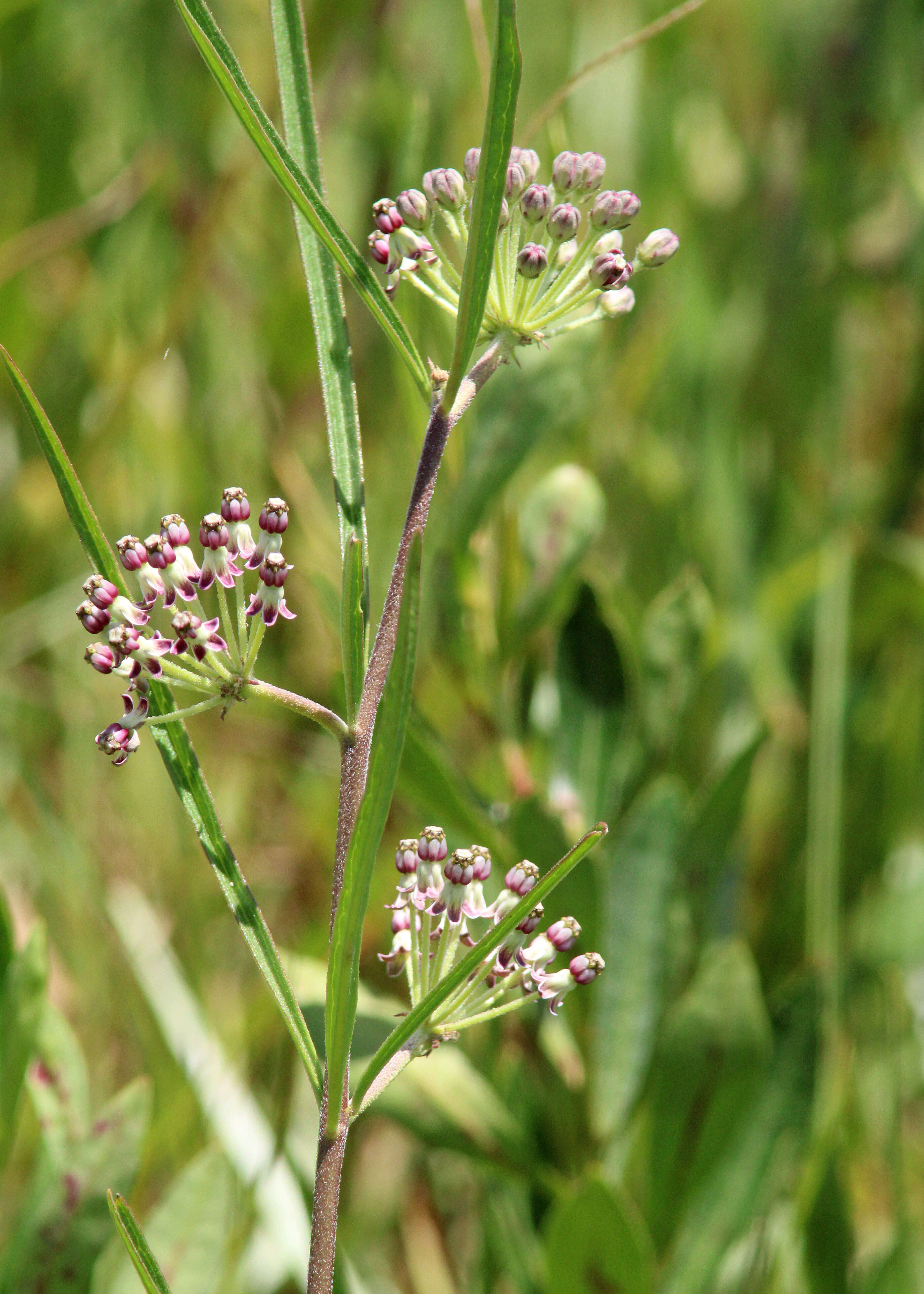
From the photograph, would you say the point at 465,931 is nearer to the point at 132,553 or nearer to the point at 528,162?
the point at 132,553

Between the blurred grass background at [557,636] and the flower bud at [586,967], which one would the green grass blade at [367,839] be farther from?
the blurred grass background at [557,636]

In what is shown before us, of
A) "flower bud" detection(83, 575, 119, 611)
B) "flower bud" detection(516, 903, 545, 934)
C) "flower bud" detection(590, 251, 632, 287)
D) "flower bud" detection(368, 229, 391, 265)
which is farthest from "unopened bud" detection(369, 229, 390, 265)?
"flower bud" detection(516, 903, 545, 934)

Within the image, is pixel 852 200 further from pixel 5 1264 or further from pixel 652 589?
pixel 5 1264

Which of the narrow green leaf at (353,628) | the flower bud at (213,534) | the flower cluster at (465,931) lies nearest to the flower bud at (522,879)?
the flower cluster at (465,931)

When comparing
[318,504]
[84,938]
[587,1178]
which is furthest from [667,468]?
[587,1178]

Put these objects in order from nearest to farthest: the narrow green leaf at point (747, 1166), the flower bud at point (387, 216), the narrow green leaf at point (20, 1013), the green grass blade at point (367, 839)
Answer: the green grass blade at point (367, 839) → the flower bud at point (387, 216) → the narrow green leaf at point (20, 1013) → the narrow green leaf at point (747, 1166)

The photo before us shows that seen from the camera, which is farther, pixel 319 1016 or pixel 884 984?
pixel 884 984
